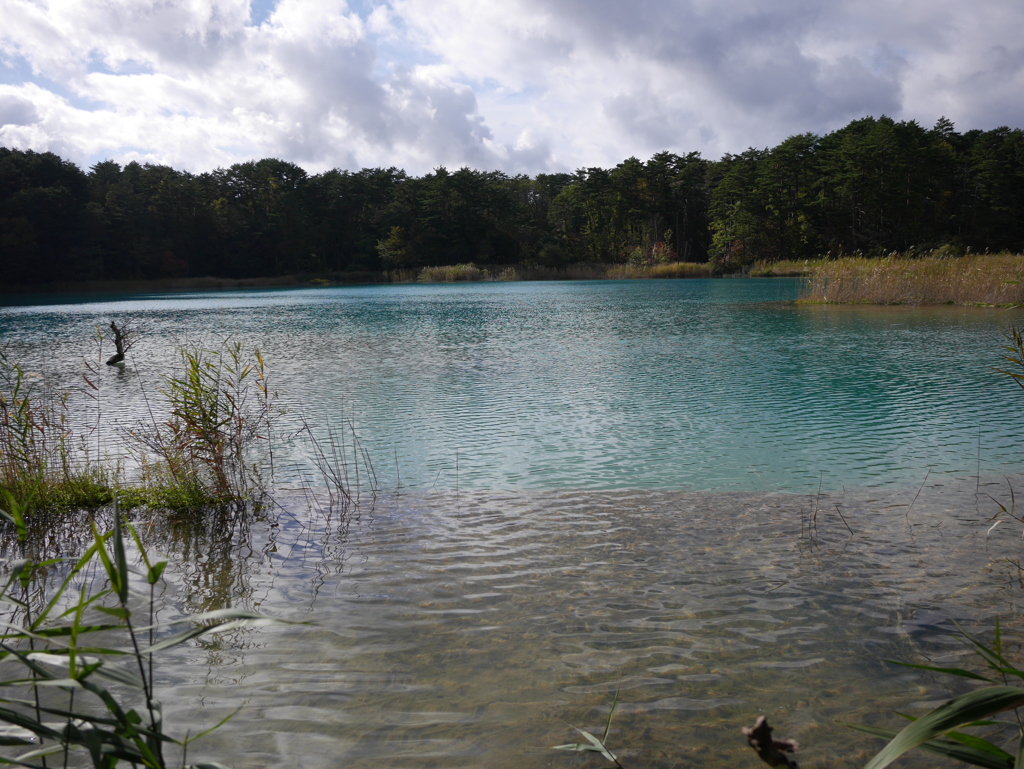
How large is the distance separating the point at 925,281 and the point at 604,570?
70.4ft

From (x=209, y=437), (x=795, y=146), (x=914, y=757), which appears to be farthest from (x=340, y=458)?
(x=795, y=146)

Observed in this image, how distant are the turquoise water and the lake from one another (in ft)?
0.21

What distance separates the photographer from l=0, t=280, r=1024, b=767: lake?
250cm

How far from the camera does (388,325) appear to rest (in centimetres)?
2027

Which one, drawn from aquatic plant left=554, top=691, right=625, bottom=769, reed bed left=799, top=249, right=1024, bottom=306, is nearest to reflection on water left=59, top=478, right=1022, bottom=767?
aquatic plant left=554, top=691, right=625, bottom=769

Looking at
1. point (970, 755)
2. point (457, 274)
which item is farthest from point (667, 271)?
point (970, 755)

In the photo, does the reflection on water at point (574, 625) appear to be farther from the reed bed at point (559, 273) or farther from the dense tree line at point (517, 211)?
the dense tree line at point (517, 211)

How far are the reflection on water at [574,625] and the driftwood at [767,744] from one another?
1727 mm

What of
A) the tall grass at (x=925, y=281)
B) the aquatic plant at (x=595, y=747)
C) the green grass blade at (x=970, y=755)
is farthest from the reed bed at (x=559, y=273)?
the green grass blade at (x=970, y=755)

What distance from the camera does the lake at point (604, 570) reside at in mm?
2496

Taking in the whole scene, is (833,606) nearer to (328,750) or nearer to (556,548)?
(556,548)

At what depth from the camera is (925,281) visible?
2081cm

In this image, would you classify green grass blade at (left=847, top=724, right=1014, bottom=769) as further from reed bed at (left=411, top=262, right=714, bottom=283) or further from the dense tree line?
the dense tree line

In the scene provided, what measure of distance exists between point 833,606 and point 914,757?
106 centimetres
